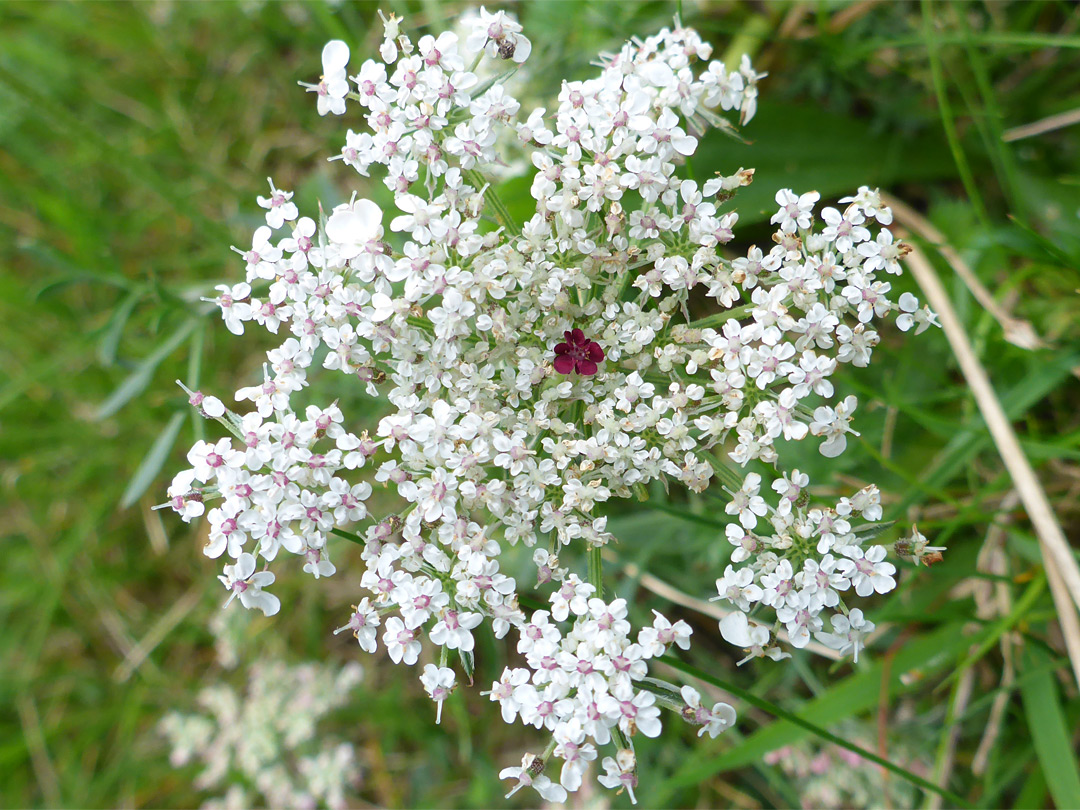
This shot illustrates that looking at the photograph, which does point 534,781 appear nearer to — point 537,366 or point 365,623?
point 365,623

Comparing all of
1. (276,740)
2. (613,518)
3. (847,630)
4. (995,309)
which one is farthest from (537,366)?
(276,740)

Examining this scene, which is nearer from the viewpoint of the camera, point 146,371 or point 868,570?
point 868,570

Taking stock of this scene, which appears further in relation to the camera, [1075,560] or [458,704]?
[458,704]

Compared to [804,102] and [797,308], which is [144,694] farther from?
[804,102]

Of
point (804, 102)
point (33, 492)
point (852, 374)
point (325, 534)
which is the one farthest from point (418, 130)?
point (33, 492)

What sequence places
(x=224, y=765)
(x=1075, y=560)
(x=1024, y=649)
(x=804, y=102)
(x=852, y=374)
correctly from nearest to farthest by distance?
(x=1075, y=560), (x=1024, y=649), (x=852, y=374), (x=804, y=102), (x=224, y=765)

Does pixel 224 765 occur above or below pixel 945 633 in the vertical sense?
below

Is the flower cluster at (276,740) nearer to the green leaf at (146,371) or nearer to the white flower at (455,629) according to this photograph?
the green leaf at (146,371)
